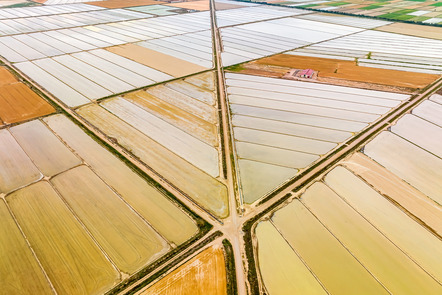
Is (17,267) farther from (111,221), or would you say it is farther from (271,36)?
(271,36)

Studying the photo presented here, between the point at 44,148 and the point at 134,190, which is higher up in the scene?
the point at 44,148

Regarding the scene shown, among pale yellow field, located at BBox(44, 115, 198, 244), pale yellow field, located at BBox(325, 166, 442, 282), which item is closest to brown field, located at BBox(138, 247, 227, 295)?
pale yellow field, located at BBox(44, 115, 198, 244)

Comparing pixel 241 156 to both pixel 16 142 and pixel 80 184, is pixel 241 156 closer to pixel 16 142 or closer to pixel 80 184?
pixel 80 184

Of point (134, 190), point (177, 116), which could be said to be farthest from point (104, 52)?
point (134, 190)

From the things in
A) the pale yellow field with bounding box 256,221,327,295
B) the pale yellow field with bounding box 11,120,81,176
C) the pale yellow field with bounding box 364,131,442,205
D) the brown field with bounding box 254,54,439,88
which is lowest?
the pale yellow field with bounding box 364,131,442,205

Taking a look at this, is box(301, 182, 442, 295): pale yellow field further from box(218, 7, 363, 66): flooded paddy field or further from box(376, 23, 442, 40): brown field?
box(376, 23, 442, 40): brown field

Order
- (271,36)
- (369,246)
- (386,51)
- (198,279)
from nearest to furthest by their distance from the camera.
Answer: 1. (198,279)
2. (369,246)
3. (386,51)
4. (271,36)

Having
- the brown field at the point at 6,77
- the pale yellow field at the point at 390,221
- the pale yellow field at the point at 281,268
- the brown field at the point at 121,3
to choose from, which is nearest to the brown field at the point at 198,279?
the pale yellow field at the point at 281,268
